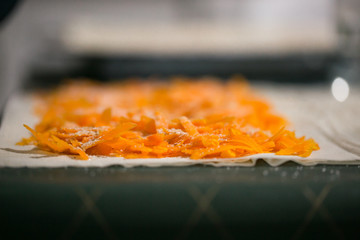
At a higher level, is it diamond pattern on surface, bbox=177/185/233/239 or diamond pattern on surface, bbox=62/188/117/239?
diamond pattern on surface, bbox=177/185/233/239

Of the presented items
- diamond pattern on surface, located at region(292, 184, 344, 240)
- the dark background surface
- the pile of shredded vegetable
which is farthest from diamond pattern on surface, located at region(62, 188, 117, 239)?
diamond pattern on surface, located at region(292, 184, 344, 240)

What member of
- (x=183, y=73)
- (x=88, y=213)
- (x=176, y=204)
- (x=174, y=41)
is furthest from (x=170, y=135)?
(x=174, y=41)

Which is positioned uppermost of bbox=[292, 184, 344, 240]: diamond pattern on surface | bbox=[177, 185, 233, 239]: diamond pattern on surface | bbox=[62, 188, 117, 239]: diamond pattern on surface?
bbox=[292, 184, 344, 240]: diamond pattern on surface

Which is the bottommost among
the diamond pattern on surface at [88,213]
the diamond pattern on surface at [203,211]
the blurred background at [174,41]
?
the diamond pattern on surface at [88,213]

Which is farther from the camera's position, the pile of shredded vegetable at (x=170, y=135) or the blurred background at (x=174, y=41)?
the blurred background at (x=174, y=41)

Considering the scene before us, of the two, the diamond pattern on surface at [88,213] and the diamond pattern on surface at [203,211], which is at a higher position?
the diamond pattern on surface at [203,211]

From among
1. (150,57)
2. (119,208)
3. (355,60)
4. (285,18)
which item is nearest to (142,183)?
(119,208)

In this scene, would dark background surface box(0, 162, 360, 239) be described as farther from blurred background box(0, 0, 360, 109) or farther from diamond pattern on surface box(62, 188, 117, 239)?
blurred background box(0, 0, 360, 109)

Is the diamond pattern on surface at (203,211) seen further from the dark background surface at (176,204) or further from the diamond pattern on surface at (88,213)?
the diamond pattern on surface at (88,213)

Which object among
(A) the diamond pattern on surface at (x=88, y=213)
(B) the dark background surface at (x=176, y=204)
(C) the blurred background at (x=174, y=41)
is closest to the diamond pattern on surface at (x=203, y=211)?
(B) the dark background surface at (x=176, y=204)
